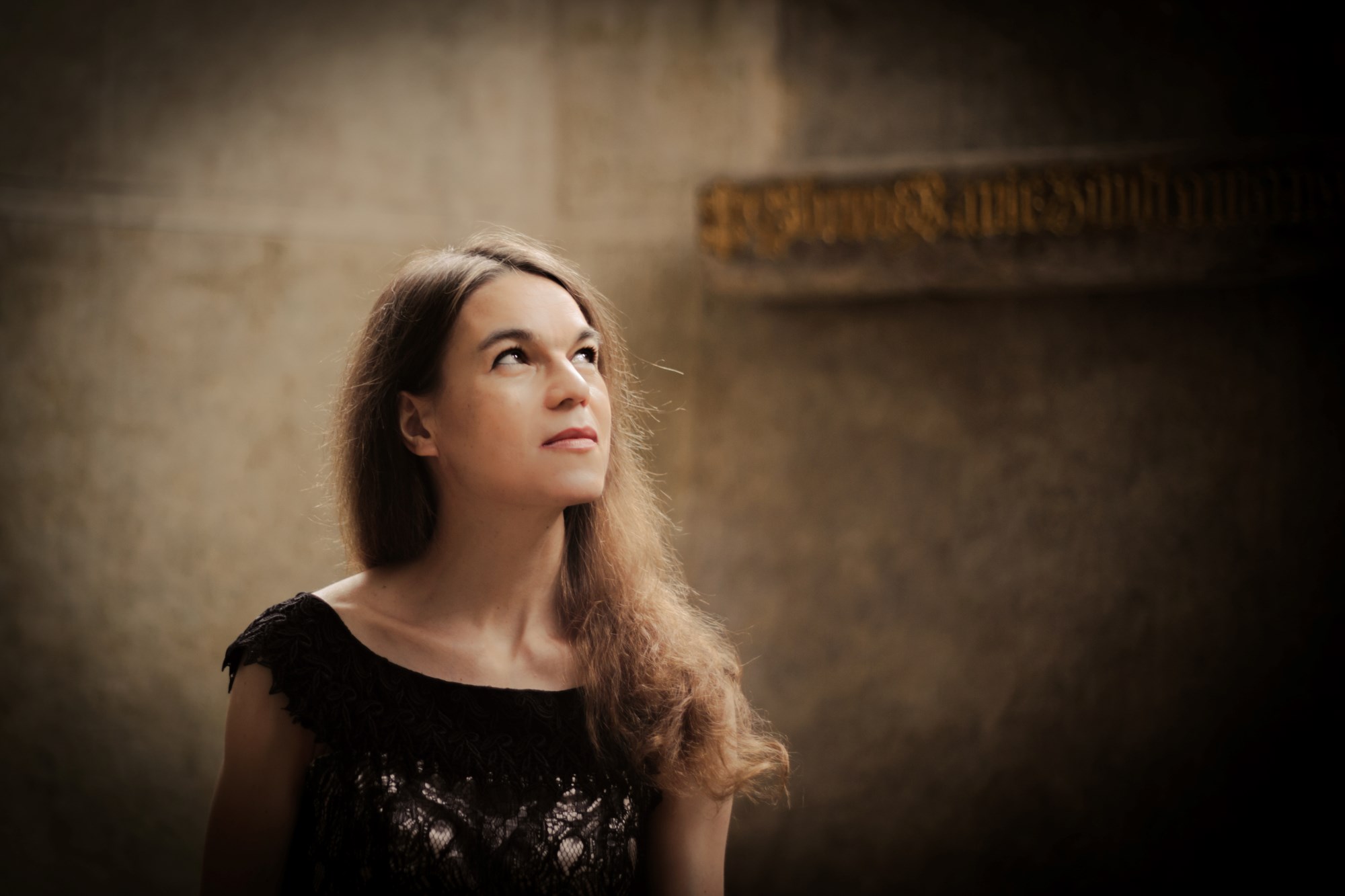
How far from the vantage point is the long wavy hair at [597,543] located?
5.31ft

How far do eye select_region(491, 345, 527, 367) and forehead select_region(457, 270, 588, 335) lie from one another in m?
0.03

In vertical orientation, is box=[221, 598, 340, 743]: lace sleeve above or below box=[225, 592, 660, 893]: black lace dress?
above

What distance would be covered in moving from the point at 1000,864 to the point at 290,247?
3.35m

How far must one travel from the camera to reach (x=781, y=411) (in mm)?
3893

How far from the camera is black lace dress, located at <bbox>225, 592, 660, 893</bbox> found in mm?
1453

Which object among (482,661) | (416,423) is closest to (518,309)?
(416,423)

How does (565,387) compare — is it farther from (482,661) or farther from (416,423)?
(482,661)

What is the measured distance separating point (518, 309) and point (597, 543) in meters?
0.44

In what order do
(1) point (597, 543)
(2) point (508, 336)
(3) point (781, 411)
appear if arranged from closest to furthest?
(2) point (508, 336), (1) point (597, 543), (3) point (781, 411)

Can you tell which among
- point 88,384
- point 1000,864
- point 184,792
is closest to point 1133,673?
point 1000,864

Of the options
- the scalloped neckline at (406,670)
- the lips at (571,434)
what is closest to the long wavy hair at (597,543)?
the scalloped neckline at (406,670)

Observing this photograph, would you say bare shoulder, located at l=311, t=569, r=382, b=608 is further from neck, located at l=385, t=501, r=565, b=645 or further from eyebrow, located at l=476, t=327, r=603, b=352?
eyebrow, located at l=476, t=327, r=603, b=352

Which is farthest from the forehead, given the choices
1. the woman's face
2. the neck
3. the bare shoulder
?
the bare shoulder

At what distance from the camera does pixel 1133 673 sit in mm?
3602
